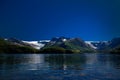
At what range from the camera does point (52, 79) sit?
50562 mm

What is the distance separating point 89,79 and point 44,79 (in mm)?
9186

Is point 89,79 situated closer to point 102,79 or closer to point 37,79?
point 102,79

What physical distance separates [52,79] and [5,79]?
367 inches

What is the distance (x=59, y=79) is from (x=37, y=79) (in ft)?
14.5

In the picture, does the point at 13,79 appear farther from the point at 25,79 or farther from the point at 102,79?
the point at 102,79

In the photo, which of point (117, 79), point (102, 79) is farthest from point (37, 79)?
point (117, 79)

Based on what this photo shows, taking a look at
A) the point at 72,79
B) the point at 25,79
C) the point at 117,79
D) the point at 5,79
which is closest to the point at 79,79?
the point at 72,79

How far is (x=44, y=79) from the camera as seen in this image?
1982 inches

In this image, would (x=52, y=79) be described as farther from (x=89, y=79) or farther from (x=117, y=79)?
(x=117, y=79)

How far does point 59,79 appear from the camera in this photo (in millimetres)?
50406

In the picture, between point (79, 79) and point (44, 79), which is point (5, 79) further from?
point (79, 79)

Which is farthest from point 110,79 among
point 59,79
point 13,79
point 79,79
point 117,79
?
point 13,79

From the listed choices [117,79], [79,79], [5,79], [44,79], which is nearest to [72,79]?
[79,79]

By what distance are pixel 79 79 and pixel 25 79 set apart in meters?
11.0
